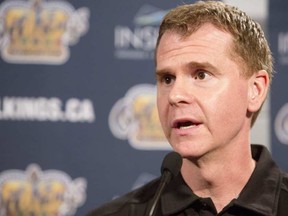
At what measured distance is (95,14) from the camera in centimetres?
255

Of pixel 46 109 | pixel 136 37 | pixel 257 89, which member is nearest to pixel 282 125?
pixel 136 37

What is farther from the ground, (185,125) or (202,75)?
(202,75)

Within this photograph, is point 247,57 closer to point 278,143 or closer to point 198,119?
point 198,119

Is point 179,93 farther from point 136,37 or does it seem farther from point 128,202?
point 136,37

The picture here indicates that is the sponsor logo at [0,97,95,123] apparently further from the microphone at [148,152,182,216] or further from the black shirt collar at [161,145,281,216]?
the microphone at [148,152,182,216]

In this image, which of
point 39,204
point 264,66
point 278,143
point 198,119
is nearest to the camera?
point 198,119

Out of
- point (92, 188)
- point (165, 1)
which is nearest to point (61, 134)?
point (92, 188)

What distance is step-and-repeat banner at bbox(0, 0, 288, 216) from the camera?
2.49 metres

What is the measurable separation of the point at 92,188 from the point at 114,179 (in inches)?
3.5

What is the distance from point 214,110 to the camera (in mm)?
1431

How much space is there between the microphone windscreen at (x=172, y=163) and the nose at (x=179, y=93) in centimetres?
11

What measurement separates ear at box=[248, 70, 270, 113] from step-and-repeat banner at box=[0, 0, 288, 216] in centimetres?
105

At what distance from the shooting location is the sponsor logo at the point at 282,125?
8.68ft

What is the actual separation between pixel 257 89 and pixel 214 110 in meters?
0.15
